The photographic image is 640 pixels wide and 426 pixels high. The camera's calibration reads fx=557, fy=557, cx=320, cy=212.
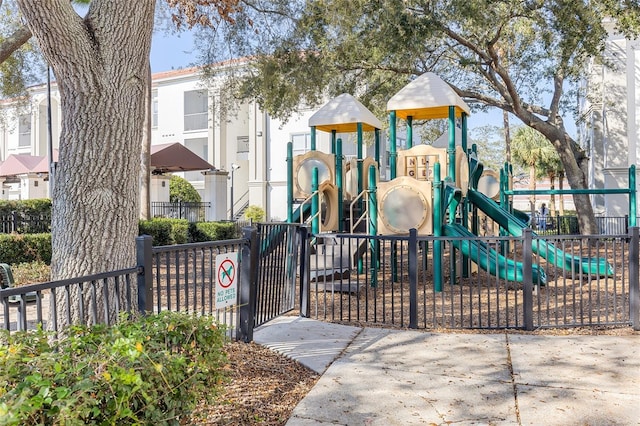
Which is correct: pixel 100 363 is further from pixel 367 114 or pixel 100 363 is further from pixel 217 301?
pixel 367 114

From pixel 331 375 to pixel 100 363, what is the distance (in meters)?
2.65

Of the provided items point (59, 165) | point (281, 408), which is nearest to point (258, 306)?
point (281, 408)

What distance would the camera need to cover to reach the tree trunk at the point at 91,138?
4.62m

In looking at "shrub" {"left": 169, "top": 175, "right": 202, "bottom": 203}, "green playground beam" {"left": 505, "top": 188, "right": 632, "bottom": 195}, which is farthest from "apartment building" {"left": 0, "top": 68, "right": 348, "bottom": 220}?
"green playground beam" {"left": 505, "top": 188, "right": 632, "bottom": 195}

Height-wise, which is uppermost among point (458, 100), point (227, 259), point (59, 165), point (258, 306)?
point (458, 100)

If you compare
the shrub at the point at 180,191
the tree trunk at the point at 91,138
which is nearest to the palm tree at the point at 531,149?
the shrub at the point at 180,191

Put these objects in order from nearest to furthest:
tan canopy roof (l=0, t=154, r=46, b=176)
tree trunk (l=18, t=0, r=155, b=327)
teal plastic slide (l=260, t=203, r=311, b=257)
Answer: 1. tree trunk (l=18, t=0, r=155, b=327)
2. teal plastic slide (l=260, t=203, r=311, b=257)
3. tan canopy roof (l=0, t=154, r=46, b=176)

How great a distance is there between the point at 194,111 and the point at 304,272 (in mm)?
29101

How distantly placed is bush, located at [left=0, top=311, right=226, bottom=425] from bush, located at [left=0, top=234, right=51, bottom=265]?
33.2 ft

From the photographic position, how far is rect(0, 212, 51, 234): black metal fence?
49.1ft

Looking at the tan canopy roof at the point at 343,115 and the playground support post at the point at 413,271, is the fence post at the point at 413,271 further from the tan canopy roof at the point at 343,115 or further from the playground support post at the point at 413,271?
the tan canopy roof at the point at 343,115

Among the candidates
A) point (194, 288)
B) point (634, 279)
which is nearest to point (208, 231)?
point (194, 288)

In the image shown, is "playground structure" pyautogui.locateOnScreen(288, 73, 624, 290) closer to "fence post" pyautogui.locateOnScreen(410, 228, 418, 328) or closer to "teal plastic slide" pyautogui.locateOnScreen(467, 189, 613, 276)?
"teal plastic slide" pyautogui.locateOnScreen(467, 189, 613, 276)

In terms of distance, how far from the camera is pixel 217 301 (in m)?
4.94
